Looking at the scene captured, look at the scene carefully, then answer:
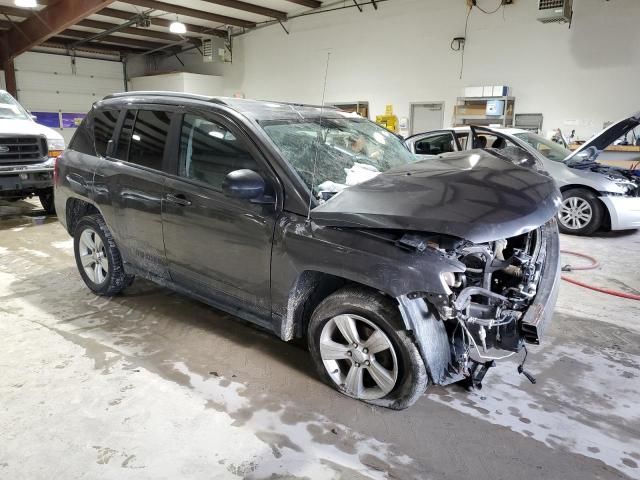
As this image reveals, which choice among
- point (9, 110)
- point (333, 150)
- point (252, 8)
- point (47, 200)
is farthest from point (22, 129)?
point (252, 8)

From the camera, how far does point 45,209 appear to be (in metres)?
7.73

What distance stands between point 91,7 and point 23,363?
9.44 metres

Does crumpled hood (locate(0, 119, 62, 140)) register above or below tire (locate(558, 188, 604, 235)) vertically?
above

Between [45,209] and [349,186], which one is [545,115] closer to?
[349,186]

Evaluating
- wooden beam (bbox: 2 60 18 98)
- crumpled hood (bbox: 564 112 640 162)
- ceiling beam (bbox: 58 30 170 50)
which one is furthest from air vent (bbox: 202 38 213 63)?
crumpled hood (bbox: 564 112 640 162)

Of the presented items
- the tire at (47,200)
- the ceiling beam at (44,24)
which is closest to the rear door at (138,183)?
the tire at (47,200)

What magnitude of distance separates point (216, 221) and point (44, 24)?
1205cm

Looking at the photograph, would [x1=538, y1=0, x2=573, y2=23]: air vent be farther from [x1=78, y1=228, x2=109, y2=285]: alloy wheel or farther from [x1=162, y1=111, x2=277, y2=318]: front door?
[x1=78, y1=228, x2=109, y2=285]: alloy wheel

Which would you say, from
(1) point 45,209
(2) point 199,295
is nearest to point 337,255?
(2) point 199,295

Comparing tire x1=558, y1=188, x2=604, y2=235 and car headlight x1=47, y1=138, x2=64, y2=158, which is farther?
car headlight x1=47, y1=138, x2=64, y2=158

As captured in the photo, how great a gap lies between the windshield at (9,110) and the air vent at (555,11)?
911 cm

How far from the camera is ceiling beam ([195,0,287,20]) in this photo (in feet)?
36.6

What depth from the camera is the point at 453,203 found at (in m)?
2.18

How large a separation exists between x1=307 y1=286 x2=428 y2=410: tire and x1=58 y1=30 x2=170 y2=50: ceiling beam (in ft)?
50.1
